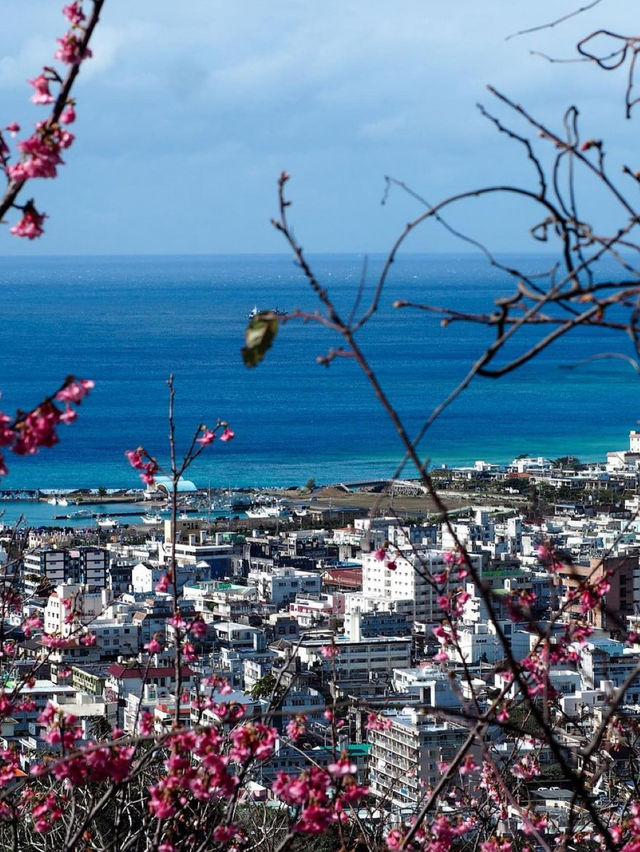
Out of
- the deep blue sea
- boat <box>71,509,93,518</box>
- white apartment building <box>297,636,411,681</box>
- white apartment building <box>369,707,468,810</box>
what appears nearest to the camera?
white apartment building <box>369,707,468,810</box>

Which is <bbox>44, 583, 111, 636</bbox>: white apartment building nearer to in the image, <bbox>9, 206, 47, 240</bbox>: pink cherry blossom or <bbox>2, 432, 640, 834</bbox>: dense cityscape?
<bbox>2, 432, 640, 834</bbox>: dense cityscape

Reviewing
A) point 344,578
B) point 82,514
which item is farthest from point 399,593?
point 82,514

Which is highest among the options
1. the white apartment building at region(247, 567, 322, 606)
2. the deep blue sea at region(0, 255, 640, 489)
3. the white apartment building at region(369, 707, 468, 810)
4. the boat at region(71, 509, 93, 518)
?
the deep blue sea at region(0, 255, 640, 489)

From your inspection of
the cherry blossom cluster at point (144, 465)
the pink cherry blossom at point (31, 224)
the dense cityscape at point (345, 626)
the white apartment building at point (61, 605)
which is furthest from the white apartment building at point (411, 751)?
the pink cherry blossom at point (31, 224)

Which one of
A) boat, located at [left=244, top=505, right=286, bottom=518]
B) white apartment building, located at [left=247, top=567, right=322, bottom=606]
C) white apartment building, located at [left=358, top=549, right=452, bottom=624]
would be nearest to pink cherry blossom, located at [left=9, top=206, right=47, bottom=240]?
white apartment building, located at [left=358, top=549, right=452, bottom=624]

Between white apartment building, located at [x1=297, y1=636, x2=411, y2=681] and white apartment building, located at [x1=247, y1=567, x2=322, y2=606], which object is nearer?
white apartment building, located at [x1=297, y1=636, x2=411, y2=681]

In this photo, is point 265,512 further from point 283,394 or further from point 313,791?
point 313,791

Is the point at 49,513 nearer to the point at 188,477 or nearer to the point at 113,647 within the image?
the point at 188,477

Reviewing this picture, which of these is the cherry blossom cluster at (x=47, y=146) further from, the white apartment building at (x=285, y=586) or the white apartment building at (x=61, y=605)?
the white apartment building at (x=285, y=586)
